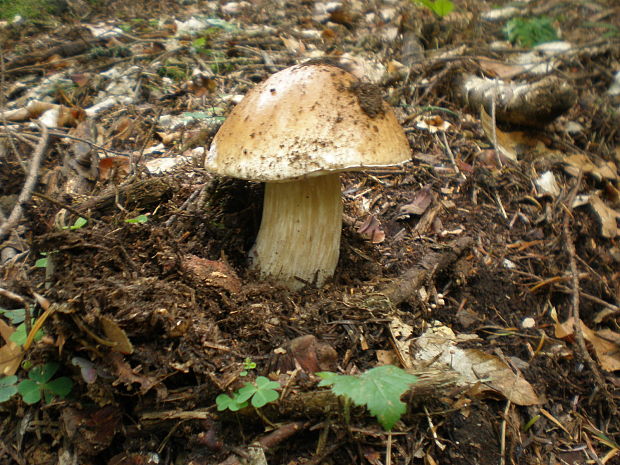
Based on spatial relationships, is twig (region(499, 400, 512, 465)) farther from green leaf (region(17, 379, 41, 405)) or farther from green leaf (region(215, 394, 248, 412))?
green leaf (region(17, 379, 41, 405))

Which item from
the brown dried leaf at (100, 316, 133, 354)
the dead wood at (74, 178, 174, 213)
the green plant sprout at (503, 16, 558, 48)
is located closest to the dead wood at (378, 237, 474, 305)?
the brown dried leaf at (100, 316, 133, 354)

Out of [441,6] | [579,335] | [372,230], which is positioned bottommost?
[579,335]

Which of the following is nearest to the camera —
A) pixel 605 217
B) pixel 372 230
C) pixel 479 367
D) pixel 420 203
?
pixel 479 367

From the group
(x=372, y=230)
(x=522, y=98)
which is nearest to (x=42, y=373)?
(x=372, y=230)

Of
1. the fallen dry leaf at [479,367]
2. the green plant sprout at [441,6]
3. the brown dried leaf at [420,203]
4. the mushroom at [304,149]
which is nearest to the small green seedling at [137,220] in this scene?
the mushroom at [304,149]

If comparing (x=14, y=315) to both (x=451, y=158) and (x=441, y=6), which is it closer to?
(x=451, y=158)

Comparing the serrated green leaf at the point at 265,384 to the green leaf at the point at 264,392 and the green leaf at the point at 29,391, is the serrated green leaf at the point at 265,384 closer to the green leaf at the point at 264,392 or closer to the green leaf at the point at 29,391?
the green leaf at the point at 264,392
